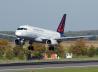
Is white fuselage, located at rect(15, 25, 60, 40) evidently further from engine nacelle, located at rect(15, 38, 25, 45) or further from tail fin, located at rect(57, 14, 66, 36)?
tail fin, located at rect(57, 14, 66, 36)

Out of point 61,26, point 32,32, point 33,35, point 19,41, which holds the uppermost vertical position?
point 61,26

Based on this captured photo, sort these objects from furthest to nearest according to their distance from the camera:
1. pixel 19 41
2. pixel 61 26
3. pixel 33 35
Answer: pixel 61 26, pixel 33 35, pixel 19 41

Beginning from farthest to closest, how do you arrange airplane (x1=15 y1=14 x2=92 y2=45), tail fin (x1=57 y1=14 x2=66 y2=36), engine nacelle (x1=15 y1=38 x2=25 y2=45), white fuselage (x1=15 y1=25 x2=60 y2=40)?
tail fin (x1=57 y1=14 x2=66 y2=36), white fuselage (x1=15 y1=25 x2=60 y2=40), airplane (x1=15 y1=14 x2=92 y2=45), engine nacelle (x1=15 y1=38 x2=25 y2=45)

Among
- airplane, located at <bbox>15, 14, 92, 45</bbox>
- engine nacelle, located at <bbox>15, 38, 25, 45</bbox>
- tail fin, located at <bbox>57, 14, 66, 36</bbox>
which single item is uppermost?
tail fin, located at <bbox>57, 14, 66, 36</bbox>

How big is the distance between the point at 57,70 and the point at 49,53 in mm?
61633

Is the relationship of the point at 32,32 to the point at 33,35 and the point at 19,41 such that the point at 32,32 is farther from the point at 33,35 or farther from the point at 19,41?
the point at 19,41

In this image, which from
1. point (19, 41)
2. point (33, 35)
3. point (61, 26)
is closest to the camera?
point (19, 41)

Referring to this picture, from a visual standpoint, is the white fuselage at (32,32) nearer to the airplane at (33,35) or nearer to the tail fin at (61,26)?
the airplane at (33,35)

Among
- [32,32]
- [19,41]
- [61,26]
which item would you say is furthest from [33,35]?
[61,26]

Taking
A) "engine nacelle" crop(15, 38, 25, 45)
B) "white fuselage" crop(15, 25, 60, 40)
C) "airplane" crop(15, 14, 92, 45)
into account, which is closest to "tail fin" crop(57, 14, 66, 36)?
"airplane" crop(15, 14, 92, 45)

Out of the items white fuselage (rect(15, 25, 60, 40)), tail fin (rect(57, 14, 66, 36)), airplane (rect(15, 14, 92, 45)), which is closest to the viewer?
airplane (rect(15, 14, 92, 45))

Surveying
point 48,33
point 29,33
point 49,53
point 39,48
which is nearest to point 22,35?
point 29,33

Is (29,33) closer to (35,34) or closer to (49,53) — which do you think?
(35,34)

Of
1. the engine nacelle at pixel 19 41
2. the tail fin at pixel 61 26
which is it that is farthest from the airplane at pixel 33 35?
the tail fin at pixel 61 26
